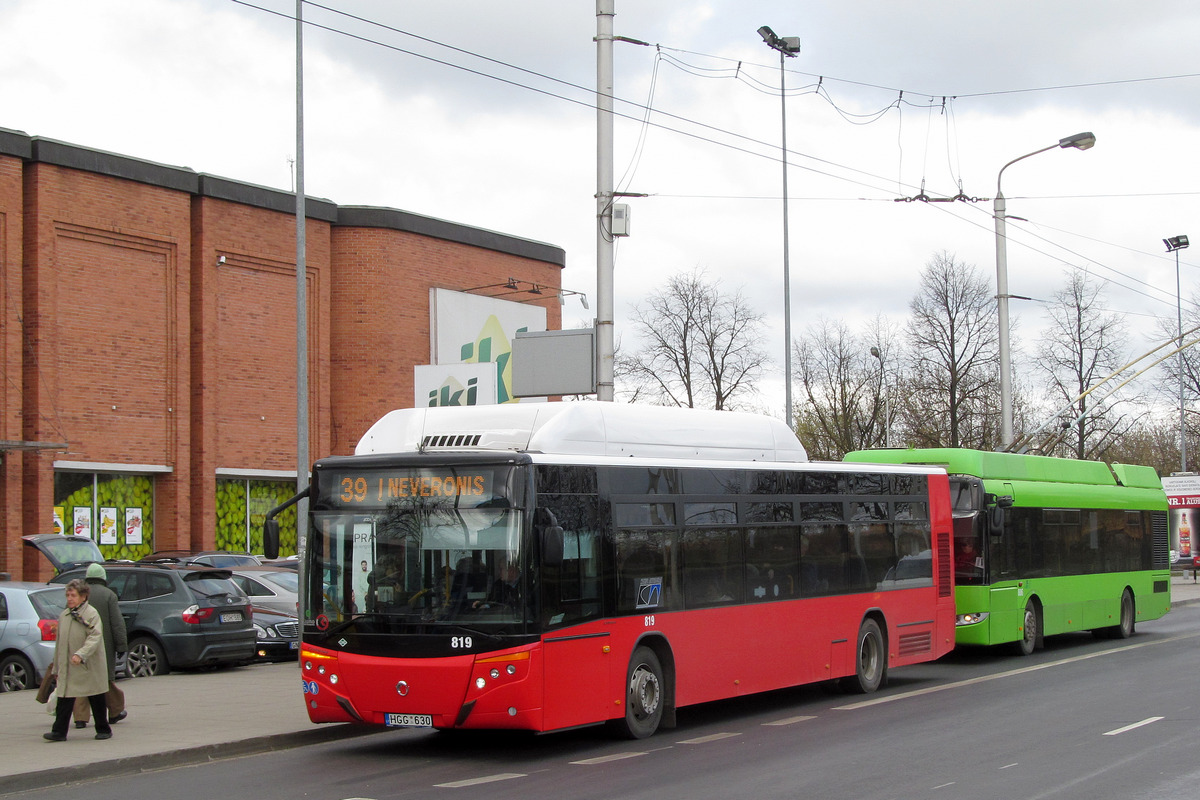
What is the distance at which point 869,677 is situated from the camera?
16172 mm

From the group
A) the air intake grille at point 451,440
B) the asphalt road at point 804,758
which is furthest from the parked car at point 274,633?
the air intake grille at point 451,440

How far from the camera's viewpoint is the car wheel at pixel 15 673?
16.5m

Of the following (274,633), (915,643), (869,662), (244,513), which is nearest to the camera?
(869,662)

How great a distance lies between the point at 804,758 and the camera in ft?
36.3

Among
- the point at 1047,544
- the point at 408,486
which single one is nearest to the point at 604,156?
the point at 408,486

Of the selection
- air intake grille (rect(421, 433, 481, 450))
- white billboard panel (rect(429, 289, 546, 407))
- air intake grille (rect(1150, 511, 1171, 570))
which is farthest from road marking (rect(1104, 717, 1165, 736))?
white billboard panel (rect(429, 289, 546, 407))

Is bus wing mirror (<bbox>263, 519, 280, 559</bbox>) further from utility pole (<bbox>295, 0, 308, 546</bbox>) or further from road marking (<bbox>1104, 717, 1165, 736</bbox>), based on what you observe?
utility pole (<bbox>295, 0, 308, 546</bbox>)

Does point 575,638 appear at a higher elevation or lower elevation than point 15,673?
higher

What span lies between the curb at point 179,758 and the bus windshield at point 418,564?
58.5 inches

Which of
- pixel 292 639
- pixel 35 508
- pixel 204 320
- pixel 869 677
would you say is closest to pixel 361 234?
pixel 204 320

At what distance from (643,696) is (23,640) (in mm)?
8628

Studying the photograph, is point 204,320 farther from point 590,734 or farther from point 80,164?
point 590,734

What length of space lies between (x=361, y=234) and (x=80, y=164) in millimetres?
8467

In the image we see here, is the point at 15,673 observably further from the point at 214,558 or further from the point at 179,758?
the point at 214,558
